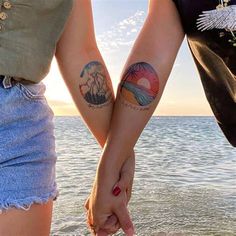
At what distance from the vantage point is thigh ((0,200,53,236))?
171cm

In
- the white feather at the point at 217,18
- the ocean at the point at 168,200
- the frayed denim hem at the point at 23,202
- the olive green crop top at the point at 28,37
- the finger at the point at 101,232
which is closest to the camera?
the frayed denim hem at the point at 23,202

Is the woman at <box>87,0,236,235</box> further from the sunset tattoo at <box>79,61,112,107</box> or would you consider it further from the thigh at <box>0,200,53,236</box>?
the thigh at <box>0,200,53,236</box>

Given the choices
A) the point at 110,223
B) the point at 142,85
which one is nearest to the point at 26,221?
the point at 110,223

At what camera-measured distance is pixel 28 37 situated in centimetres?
187

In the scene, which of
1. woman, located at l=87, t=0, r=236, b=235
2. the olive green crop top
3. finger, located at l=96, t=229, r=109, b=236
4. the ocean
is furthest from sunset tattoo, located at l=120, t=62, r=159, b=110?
the ocean

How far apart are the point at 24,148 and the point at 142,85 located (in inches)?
23.9

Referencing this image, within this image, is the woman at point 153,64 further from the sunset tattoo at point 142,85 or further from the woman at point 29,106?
the woman at point 29,106

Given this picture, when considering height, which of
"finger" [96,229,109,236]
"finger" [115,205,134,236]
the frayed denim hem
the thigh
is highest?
the frayed denim hem

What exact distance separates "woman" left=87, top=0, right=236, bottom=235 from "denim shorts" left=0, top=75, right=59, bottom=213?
0.34 m

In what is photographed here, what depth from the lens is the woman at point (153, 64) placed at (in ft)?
6.79

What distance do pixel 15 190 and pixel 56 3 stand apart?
2.18ft

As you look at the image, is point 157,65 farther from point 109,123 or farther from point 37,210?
point 37,210

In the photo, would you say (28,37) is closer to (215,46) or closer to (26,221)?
(26,221)

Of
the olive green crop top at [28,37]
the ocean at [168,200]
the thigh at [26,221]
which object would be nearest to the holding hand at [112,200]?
the thigh at [26,221]
